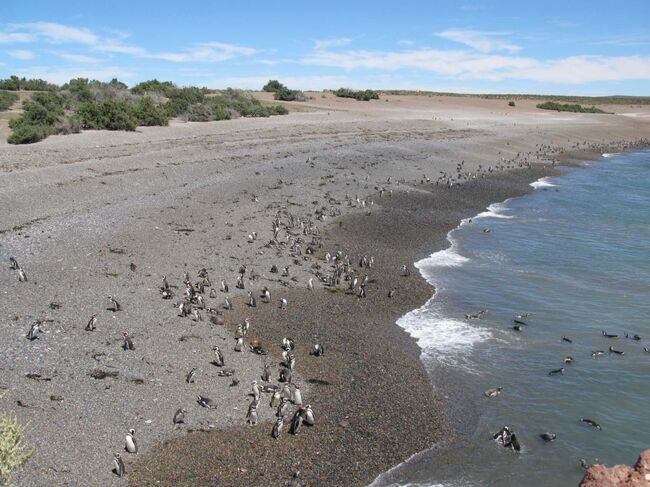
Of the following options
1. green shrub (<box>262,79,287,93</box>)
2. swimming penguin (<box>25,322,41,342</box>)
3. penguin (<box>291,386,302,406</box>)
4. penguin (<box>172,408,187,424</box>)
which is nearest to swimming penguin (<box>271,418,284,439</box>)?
penguin (<box>291,386,302,406</box>)

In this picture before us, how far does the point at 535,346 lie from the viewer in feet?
53.8

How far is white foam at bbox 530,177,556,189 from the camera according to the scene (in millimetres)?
41844

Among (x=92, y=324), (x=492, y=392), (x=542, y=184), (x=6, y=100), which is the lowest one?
(x=492, y=392)

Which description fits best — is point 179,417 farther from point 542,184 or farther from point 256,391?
point 542,184

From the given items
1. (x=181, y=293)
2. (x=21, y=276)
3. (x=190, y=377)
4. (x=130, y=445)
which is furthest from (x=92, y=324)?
(x=130, y=445)

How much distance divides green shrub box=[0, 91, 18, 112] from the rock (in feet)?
150

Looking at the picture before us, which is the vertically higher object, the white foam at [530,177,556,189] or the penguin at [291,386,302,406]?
the white foam at [530,177,556,189]

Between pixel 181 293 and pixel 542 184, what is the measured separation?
33.6 m

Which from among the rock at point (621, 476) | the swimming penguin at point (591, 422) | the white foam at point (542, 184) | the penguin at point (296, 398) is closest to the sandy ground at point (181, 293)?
the penguin at point (296, 398)

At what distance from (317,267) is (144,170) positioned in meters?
13.7

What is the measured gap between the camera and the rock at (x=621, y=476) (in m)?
7.65

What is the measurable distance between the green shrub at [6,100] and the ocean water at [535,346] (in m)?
35.1

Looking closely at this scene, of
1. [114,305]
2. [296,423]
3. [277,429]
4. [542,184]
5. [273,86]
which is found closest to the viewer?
[277,429]

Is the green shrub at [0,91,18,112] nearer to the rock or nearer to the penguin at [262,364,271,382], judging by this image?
the penguin at [262,364,271,382]
